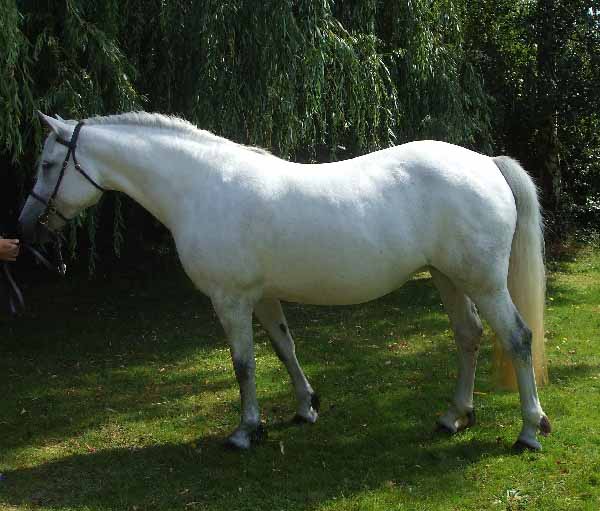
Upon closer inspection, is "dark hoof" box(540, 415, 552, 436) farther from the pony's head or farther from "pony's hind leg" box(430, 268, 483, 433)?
the pony's head

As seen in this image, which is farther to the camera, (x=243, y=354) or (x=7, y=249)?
(x=243, y=354)

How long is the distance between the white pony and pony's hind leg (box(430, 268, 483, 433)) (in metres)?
0.34

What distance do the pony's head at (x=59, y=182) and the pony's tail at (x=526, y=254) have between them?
8.45 feet

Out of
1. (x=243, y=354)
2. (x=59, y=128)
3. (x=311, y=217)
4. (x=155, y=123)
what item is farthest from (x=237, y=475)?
(x=59, y=128)

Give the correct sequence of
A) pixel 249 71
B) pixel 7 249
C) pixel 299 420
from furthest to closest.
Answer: pixel 249 71 < pixel 299 420 < pixel 7 249

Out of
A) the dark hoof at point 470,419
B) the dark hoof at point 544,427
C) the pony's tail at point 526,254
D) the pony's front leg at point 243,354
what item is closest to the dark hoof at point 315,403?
the pony's front leg at point 243,354

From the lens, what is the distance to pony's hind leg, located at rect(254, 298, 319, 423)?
15.5 feet

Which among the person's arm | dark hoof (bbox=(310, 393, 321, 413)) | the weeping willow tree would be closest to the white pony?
the person's arm

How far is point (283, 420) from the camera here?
503cm

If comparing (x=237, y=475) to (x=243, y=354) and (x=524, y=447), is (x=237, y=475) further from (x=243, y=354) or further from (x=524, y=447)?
(x=524, y=447)

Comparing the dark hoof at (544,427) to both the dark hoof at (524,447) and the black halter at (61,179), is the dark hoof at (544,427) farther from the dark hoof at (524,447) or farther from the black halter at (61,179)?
the black halter at (61,179)

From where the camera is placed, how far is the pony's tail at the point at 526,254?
14.2 ft

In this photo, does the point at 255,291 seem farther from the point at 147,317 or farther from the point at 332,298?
the point at 147,317

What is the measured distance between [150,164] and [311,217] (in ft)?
3.50
